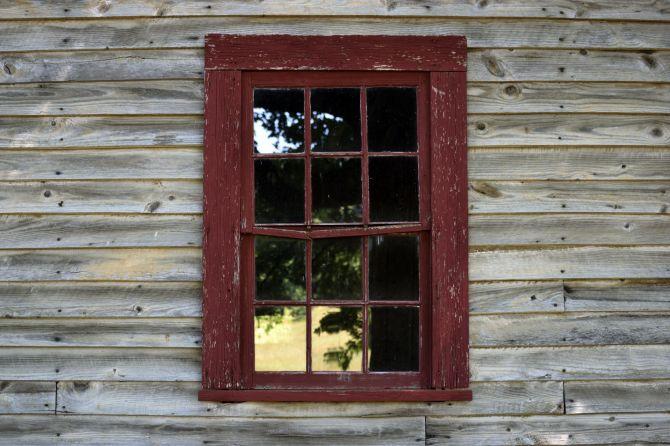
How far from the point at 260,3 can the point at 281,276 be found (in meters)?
1.39

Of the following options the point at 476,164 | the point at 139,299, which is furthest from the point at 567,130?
the point at 139,299

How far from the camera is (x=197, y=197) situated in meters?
3.24

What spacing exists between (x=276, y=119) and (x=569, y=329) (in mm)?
1818

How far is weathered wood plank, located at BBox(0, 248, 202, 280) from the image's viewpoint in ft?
10.6

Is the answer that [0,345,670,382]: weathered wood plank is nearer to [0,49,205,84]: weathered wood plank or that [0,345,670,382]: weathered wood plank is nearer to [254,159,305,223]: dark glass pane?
[254,159,305,223]: dark glass pane

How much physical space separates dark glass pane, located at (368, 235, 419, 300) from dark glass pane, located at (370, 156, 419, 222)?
0.38 feet

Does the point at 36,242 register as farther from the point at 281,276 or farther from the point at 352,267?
the point at 352,267

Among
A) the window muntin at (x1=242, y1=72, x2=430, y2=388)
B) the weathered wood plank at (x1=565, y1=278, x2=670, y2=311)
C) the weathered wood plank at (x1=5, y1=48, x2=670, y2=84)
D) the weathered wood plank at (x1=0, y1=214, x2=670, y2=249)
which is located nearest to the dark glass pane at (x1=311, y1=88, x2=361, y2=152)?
the window muntin at (x1=242, y1=72, x2=430, y2=388)

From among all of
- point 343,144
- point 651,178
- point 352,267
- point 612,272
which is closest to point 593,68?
point 651,178

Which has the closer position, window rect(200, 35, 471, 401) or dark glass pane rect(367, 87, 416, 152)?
window rect(200, 35, 471, 401)

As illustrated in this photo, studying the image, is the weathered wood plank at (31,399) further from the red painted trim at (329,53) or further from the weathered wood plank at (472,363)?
the red painted trim at (329,53)

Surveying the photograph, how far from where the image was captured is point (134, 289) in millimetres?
3227

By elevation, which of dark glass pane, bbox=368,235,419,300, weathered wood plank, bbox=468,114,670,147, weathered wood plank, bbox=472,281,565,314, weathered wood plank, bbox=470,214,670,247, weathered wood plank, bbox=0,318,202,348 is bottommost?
weathered wood plank, bbox=0,318,202,348

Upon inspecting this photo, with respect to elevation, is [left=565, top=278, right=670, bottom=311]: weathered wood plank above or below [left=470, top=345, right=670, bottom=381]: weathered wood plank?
above
